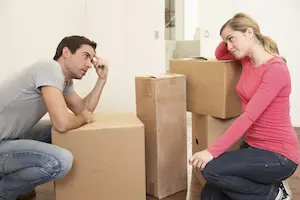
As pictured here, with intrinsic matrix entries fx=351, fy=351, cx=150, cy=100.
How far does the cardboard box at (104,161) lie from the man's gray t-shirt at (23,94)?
0.17m

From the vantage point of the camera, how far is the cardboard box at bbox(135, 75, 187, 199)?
188 cm

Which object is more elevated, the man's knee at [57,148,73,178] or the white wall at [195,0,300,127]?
the white wall at [195,0,300,127]

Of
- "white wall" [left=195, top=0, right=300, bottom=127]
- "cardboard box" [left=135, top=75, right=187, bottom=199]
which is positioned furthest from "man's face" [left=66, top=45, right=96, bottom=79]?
"white wall" [left=195, top=0, right=300, bottom=127]

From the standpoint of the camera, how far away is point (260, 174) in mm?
1473

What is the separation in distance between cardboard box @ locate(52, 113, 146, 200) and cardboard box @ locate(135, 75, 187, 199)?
17 centimetres

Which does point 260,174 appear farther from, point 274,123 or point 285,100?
point 285,100

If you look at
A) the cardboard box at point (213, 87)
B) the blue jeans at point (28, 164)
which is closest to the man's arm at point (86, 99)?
the blue jeans at point (28, 164)

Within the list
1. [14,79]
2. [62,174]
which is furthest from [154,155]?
[14,79]

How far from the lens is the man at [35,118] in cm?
157

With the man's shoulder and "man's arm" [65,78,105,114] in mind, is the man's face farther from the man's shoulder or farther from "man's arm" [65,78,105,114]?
"man's arm" [65,78,105,114]

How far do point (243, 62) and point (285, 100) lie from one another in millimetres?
315

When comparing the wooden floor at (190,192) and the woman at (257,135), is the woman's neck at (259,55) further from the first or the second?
the wooden floor at (190,192)

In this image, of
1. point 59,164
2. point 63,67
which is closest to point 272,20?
point 63,67

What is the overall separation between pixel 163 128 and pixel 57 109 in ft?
2.01
